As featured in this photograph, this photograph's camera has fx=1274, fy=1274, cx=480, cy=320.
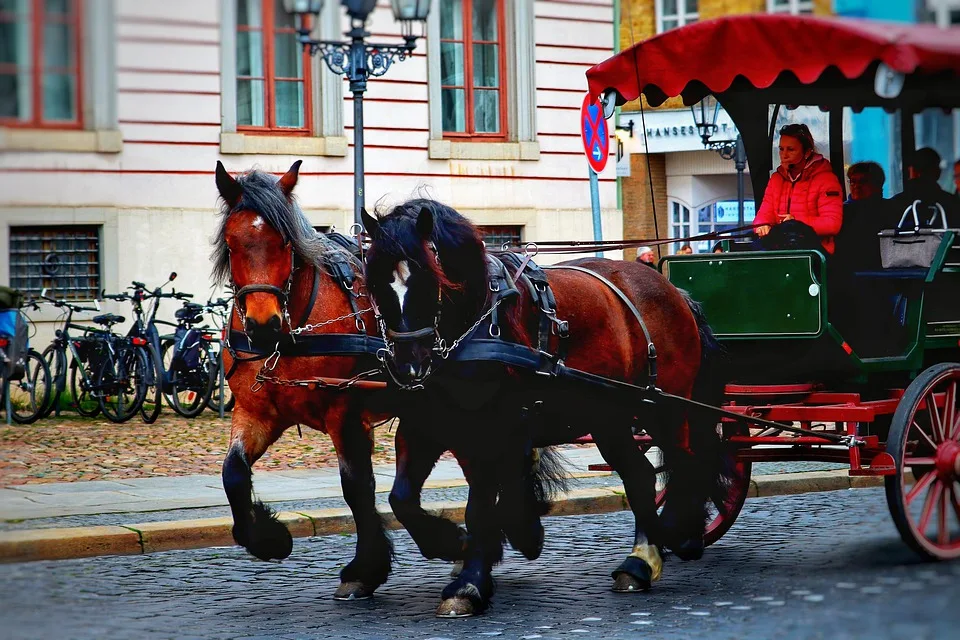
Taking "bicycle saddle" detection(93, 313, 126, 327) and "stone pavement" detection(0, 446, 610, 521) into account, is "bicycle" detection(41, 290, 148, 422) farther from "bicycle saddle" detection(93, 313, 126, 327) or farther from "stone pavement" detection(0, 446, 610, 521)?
"stone pavement" detection(0, 446, 610, 521)

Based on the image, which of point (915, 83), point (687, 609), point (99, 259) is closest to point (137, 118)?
point (915, 83)

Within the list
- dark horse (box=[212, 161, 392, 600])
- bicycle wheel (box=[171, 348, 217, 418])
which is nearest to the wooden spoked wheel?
dark horse (box=[212, 161, 392, 600])

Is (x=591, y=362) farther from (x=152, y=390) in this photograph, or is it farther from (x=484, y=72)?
(x=484, y=72)

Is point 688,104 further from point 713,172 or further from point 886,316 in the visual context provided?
point 713,172

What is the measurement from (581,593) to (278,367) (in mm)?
1657

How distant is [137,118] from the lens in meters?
1.26

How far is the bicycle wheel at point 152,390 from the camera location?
1255 centimetres

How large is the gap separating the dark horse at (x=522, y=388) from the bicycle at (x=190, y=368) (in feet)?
23.6

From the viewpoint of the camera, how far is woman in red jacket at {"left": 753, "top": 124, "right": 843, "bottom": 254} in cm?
636

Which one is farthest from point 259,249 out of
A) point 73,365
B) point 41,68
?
point 73,365

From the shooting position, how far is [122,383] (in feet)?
41.4

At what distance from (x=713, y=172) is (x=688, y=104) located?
232 cm

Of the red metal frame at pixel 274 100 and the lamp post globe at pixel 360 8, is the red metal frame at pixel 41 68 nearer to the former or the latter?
the lamp post globe at pixel 360 8

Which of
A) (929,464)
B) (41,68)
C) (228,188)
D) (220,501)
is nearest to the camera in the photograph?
(41,68)
